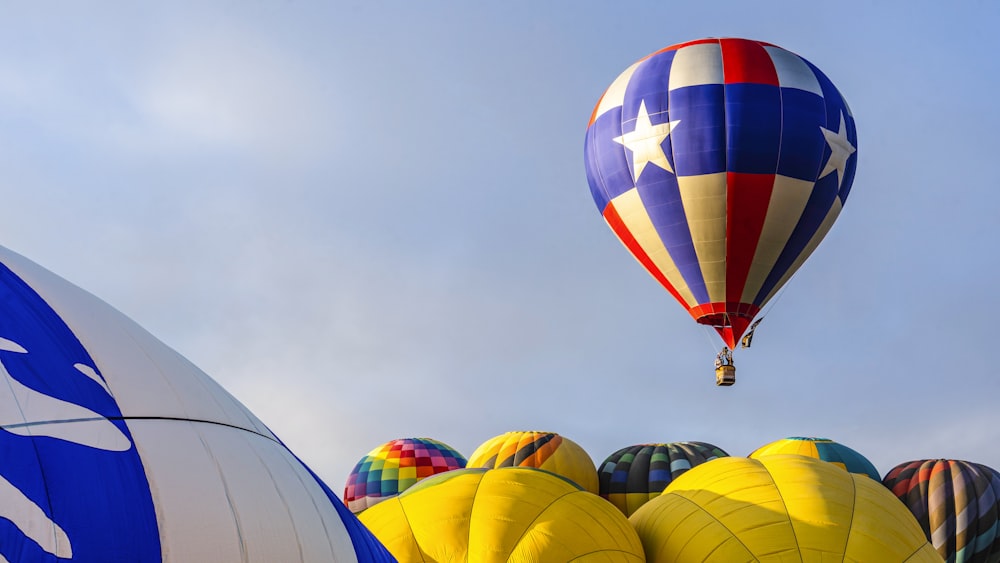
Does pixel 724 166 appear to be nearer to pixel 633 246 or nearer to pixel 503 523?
pixel 633 246

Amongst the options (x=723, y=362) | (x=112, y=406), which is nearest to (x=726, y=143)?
(x=723, y=362)

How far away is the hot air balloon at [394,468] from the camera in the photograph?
21.8 m

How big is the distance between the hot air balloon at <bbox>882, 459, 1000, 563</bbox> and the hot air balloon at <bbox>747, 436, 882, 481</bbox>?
2.40 ft

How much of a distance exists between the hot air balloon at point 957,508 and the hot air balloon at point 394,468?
9.23 m

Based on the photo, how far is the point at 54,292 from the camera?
6.03 m

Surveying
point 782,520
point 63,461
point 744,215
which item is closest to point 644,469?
point 744,215

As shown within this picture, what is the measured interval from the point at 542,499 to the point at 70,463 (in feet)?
14.6

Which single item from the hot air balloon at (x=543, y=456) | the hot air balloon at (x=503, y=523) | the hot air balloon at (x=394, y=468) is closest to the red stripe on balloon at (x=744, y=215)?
the hot air balloon at (x=543, y=456)

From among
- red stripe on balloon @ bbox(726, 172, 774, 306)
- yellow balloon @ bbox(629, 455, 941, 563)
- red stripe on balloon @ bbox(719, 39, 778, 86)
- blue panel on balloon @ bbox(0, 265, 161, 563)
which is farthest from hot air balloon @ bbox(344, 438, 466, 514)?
blue panel on balloon @ bbox(0, 265, 161, 563)

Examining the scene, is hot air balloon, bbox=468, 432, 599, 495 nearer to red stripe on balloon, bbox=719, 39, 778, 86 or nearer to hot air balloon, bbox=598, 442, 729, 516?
hot air balloon, bbox=598, 442, 729, 516

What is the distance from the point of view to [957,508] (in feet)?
57.1

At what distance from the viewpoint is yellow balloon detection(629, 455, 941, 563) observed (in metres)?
8.60

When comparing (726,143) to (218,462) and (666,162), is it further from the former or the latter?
(218,462)

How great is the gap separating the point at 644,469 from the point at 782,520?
941 cm
